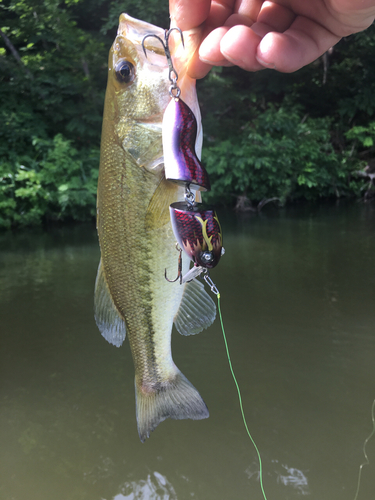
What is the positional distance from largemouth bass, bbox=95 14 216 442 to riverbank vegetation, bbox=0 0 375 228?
8791 mm

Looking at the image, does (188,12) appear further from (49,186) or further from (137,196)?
(49,186)

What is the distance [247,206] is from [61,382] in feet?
28.4

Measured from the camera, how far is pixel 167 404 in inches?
54.6

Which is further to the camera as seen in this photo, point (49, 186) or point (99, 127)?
point (99, 127)

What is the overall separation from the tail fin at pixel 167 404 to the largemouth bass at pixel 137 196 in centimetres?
6

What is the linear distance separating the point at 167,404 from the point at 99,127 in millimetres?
11080

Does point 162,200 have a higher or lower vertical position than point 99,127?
lower

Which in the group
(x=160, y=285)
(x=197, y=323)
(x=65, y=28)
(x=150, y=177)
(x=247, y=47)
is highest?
(x=65, y=28)

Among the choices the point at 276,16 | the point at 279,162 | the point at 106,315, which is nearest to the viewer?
the point at 106,315

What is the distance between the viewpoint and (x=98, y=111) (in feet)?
37.8

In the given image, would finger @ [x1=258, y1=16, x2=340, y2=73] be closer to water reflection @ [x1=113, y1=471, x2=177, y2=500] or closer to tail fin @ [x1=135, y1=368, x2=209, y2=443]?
tail fin @ [x1=135, y1=368, x2=209, y2=443]

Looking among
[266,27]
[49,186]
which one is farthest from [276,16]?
[49,186]

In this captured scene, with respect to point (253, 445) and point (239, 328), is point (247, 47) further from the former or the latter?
point (239, 328)

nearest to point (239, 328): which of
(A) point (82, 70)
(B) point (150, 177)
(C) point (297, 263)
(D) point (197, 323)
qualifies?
(C) point (297, 263)
